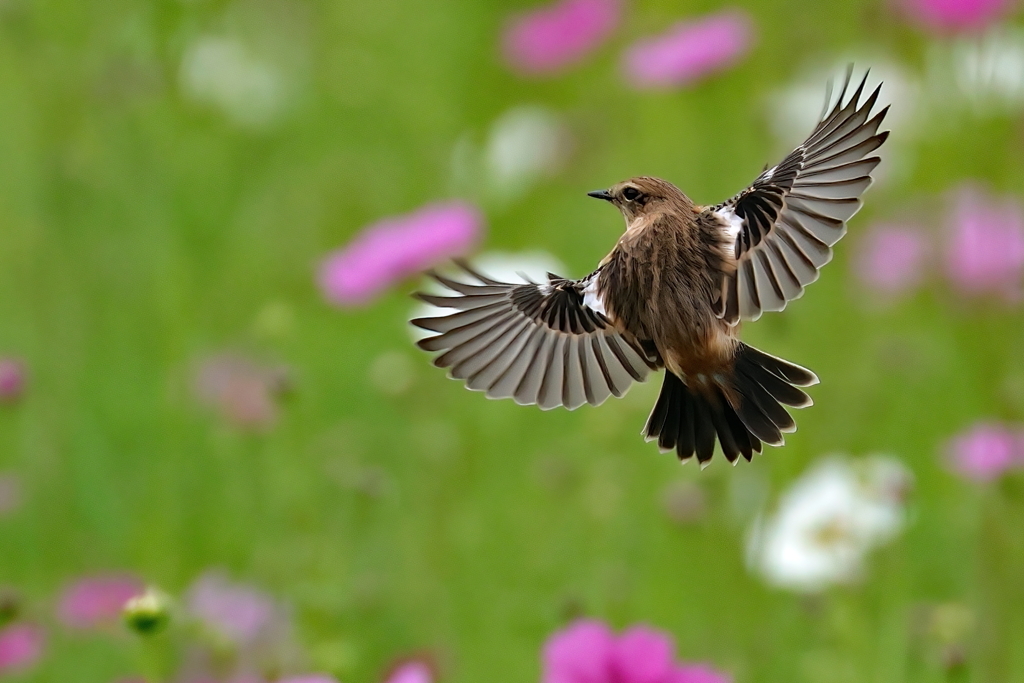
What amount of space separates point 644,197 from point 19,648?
75cm

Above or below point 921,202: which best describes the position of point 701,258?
below

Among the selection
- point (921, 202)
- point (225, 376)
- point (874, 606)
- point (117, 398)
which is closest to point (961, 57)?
point (921, 202)

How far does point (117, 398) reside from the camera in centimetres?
193

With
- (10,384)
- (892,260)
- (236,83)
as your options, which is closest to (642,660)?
(10,384)

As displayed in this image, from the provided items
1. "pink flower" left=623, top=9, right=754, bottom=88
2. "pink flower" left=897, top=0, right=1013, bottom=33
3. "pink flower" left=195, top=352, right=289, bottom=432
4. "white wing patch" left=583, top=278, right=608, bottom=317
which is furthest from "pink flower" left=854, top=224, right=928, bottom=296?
"white wing patch" left=583, top=278, right=608, bottom=317

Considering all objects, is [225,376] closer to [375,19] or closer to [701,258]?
[701,258]

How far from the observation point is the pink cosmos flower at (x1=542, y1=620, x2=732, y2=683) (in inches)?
32.4

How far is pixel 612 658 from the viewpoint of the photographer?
0.85m

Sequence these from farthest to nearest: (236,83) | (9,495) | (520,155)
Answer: (236,83), (520,155), (9,495)

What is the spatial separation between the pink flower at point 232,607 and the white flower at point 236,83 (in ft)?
4.25

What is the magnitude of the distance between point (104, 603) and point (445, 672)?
0.35 m

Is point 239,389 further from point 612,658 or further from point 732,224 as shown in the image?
point 732,224

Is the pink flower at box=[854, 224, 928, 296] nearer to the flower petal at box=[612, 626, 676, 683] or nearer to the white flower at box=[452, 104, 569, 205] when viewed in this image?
the white flower at box=[452, 104, 569, 205]

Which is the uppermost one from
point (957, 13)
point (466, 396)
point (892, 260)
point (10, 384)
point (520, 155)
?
point (520, 155)
